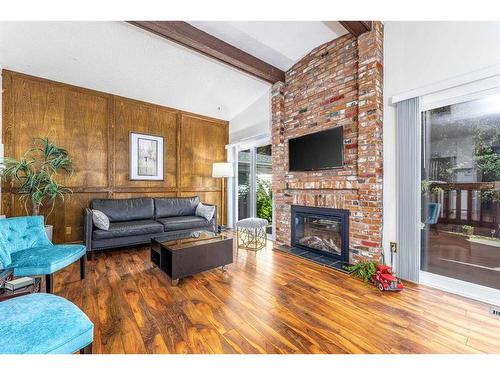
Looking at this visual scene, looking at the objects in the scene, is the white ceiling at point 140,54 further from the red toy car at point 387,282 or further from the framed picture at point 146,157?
the red toy car at point 387,282

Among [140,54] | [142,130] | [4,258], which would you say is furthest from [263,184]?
[4,258]

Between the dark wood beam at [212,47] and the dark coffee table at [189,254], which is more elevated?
the dark wood beam at [212,47]

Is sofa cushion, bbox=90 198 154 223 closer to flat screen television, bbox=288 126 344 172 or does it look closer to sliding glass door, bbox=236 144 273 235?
sliding glass door, bbox=236 144 273 235

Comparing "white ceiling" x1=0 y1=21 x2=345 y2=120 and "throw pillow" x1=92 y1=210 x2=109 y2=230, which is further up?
"white ceiling" x1=0 y1=21 x2=345 y2=120

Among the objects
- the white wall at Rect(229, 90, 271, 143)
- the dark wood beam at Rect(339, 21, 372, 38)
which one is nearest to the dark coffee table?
the white wall at Rect(229, 90, 271, 143)

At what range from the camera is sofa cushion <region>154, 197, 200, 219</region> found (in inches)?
171

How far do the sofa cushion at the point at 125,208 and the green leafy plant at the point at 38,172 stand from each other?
21.6 inches

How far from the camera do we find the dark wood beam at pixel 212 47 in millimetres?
2673

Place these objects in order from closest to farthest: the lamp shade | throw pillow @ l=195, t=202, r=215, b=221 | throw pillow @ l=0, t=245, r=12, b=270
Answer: throw pillow @ l=0, t=245, r=12, b=270
throw pillow @ l=195, t=202, r=215, b=221
the lamp shade

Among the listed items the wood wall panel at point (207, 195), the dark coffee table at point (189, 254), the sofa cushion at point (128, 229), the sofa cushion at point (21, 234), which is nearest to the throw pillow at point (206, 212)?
the wood wall panel at point (207, 195)

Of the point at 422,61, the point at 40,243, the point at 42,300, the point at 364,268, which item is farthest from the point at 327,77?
the point at 40,243

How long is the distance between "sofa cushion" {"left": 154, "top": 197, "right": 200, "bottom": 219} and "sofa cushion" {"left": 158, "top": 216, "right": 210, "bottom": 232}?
0.19 m
